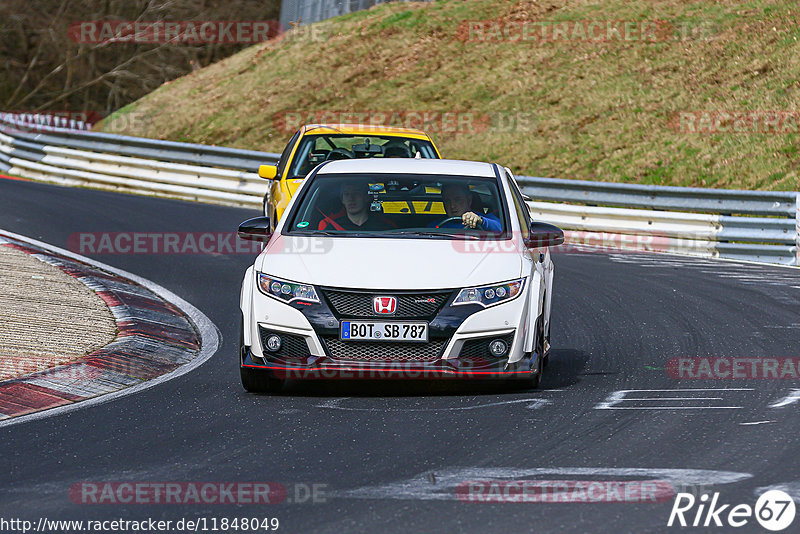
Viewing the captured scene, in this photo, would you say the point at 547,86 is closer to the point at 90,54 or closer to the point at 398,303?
the point at 90,54

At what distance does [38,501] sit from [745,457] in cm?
334

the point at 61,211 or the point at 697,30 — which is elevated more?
the point at 697,30

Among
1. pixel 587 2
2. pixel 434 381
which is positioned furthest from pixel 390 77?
pixel 434 381

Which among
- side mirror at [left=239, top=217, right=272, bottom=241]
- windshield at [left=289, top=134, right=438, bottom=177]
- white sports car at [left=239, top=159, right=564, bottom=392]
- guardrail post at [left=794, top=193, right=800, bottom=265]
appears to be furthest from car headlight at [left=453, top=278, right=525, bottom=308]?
guardrail post at [left=794, top=193, right=800, bottom=265]

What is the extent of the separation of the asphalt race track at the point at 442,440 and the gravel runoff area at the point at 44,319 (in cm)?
101

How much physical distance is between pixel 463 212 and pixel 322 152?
23.9 feet

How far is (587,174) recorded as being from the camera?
25.9 m

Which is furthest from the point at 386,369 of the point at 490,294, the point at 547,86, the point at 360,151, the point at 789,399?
the point at 547,86

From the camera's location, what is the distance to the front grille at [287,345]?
7.98m

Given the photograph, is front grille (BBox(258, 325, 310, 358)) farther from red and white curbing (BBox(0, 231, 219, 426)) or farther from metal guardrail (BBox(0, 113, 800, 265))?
metal guardrail (BBox(0, 113, 800, 265))

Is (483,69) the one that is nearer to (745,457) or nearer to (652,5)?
(652,5)

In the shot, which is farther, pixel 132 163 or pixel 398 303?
pixel 132 163

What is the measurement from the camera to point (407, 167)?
31.0ft

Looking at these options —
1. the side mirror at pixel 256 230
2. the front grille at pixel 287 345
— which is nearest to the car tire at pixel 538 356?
the front grille at pixel 287 345
